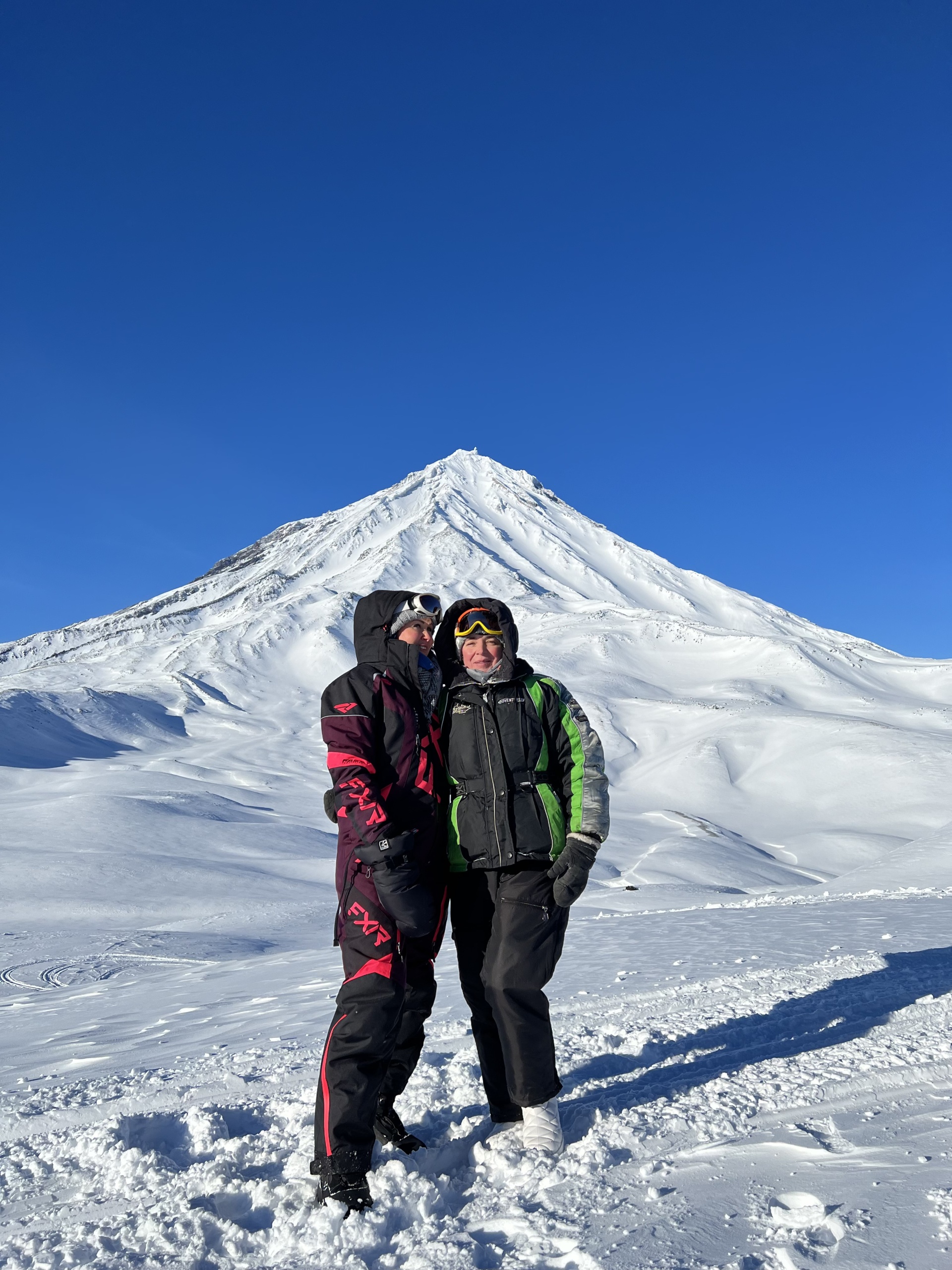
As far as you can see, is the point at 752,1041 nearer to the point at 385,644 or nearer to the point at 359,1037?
the point at 359,1037

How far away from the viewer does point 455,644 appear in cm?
361

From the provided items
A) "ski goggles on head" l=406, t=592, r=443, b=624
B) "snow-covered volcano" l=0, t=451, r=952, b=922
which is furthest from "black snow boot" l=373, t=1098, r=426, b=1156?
"snow-covered volcano" l=0, t=451, r=952, b=922

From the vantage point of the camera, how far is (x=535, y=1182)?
2.79 meters

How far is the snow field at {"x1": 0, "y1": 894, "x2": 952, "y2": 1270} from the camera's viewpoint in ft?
7.74

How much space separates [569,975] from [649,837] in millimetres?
18844

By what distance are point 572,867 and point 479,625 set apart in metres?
1.02

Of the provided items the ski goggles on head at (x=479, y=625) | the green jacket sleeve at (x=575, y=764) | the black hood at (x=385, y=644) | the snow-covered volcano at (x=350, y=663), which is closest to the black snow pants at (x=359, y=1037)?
the green jacket sleeve at (x=575, y=764)

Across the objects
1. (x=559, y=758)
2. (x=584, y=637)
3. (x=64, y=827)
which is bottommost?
(x=64, y=827)

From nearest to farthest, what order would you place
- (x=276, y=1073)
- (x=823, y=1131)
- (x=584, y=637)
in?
1. (x=823, y=1131)
2. (x=276, y=1073)
3. (x=584, y=637)

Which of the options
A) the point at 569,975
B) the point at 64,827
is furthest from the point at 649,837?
the point at 569,975

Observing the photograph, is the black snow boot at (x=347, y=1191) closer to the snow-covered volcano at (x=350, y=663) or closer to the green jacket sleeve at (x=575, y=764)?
the green jacket sleeve at (x=575, y=764)

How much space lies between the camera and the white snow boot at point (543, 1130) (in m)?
3.02

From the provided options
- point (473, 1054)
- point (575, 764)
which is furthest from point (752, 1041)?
point (575, 764)

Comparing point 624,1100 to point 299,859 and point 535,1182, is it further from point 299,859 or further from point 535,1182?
point 299,859
